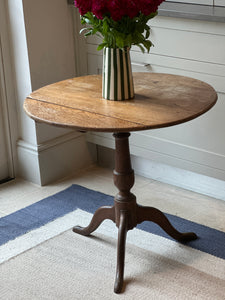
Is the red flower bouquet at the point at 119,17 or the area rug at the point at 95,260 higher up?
the red flower bouquet at the point at 119,17

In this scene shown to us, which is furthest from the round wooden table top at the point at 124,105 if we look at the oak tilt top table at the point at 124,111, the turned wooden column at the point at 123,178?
the turned wooden column at the point at 123,178

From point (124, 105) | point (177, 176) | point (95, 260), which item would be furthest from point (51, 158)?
point (124, 105)

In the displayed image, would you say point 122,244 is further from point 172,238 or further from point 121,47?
point 121,47

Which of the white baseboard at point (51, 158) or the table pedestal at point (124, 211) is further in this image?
the white baseboard at point (51, 158)

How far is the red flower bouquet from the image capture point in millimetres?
1768

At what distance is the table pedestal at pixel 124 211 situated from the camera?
6.93 ft

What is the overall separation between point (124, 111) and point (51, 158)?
1.26 m

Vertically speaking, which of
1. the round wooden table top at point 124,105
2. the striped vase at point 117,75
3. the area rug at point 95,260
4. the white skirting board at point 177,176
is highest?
the striped vase at point 117,75

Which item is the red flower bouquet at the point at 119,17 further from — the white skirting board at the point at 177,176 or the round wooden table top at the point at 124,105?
the white skirting board at the point at 177,176

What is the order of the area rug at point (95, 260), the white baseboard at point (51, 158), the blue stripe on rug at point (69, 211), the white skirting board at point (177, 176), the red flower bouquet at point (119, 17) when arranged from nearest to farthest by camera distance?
the red flower bouquet at point (119, 17) → the area rug at point (95, 260) → the blue stripe on rug at point (69, 211) → the white skirting board at point (177, 176) → the white baseboard at point (51, 158)

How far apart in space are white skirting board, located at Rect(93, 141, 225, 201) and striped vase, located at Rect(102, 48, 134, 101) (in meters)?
0.99

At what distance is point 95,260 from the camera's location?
228cm

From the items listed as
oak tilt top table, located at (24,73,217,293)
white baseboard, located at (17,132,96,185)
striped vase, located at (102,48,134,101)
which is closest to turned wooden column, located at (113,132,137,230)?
oak tilt top table, located at (24,73,217,293)

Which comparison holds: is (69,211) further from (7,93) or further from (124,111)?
(124,111)
